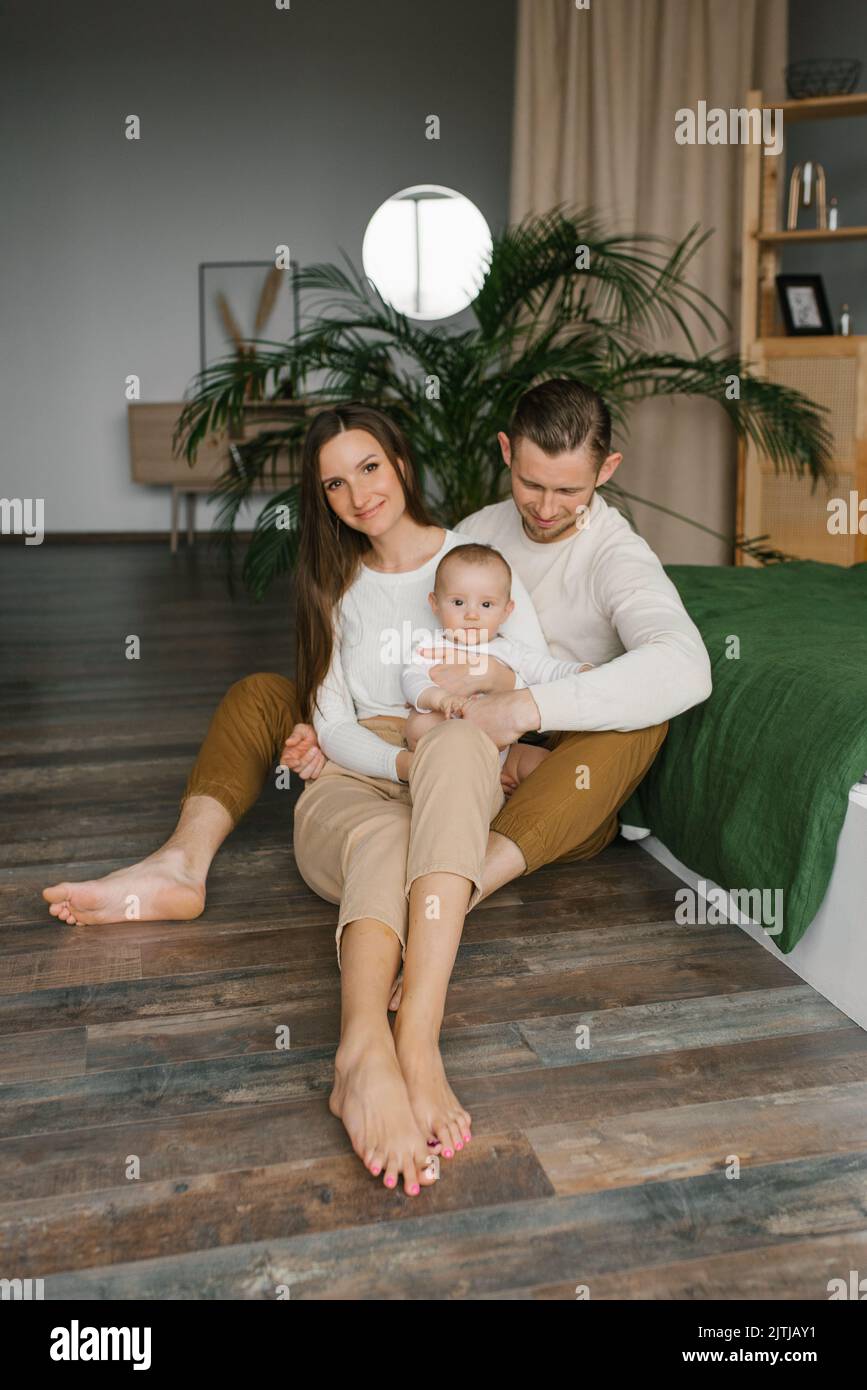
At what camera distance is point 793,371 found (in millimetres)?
3975

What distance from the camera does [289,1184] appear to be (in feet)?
4.00

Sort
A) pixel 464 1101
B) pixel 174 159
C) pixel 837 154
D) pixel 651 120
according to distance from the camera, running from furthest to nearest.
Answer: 1. pixel 174 159
2. pixel 837 154
3. pixel 651 120
4. pixel 464 1101

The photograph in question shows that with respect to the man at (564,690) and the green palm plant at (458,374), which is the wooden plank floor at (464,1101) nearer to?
the man at (564,690)

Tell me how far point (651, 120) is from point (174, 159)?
150 inches

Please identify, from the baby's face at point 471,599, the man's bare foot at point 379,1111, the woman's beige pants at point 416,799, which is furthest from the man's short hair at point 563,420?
the man's bare foot at point 379,1111

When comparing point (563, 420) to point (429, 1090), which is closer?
point (429, 1090)

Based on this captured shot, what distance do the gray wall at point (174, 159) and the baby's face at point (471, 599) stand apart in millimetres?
5816

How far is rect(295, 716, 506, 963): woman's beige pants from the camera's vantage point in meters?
1.47

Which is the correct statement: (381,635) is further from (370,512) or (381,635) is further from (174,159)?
(174,159)

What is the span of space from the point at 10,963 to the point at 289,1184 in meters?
0.69

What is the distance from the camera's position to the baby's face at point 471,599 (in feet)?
6.06

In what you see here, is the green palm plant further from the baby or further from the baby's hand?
the baby's hand

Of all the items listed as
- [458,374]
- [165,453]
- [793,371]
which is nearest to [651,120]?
[793,371]

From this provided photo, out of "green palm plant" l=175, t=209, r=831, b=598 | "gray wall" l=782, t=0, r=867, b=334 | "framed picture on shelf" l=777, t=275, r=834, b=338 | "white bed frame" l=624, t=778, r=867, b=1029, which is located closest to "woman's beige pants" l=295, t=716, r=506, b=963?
"white bed frame" l=624, t=778, r=867, b=1029
